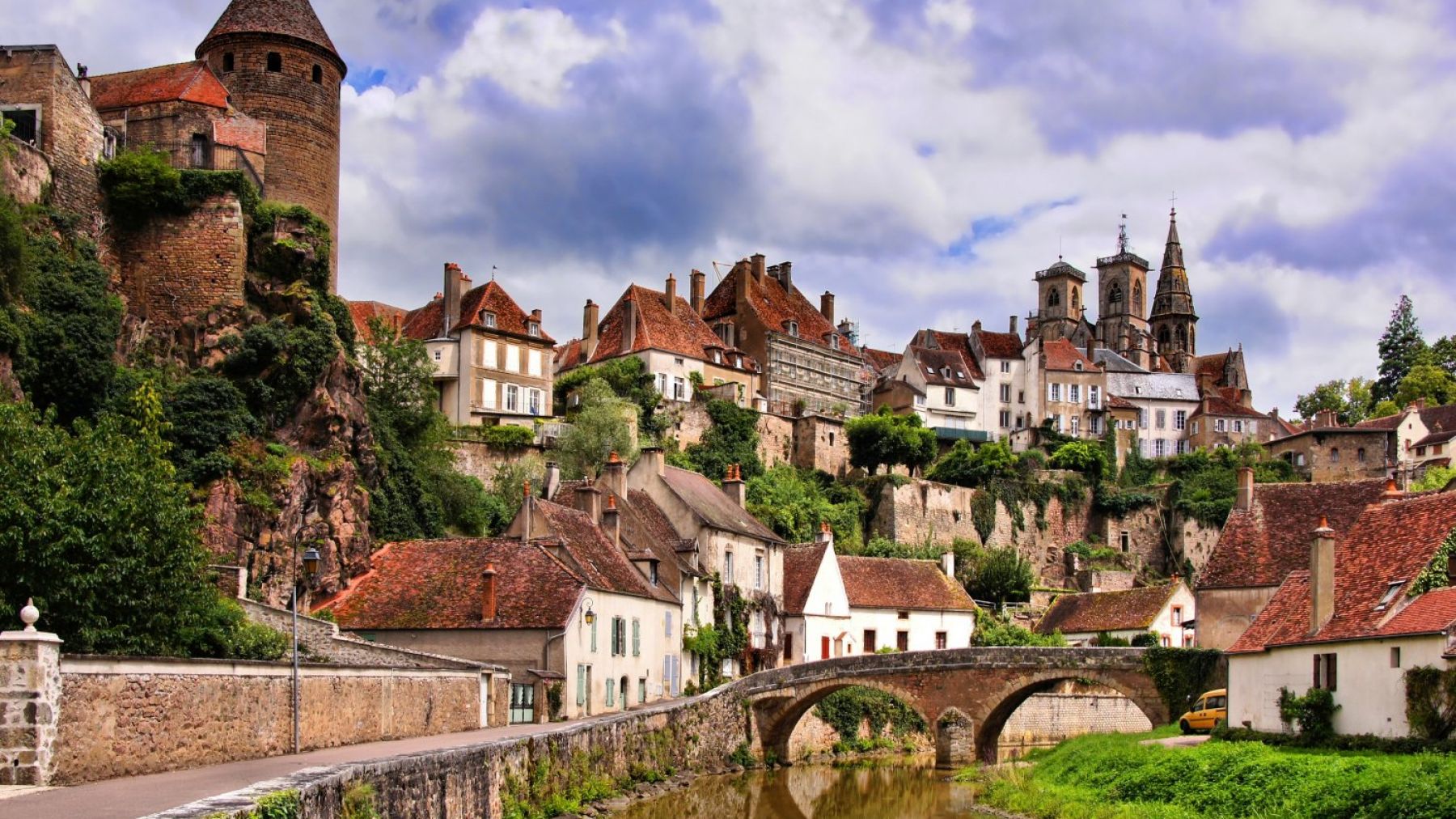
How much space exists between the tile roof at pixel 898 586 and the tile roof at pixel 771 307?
2046 centimetres

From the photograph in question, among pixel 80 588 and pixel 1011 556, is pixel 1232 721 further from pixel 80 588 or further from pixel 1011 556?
pixel 1011 556

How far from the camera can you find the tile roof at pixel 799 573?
5112 centimetres

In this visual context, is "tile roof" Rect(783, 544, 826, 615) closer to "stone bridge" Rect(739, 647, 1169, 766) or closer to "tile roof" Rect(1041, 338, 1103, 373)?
"stone bridge" Rect(739, 647, 1169, 766)

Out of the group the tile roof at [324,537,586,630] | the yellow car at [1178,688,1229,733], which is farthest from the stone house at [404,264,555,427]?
the yellow car at [1178,688,1229,733]

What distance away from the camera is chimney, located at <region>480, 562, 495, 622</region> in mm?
34000

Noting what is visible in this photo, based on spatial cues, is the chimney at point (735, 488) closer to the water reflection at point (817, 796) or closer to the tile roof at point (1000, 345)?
the water reflection at point (817, 796)

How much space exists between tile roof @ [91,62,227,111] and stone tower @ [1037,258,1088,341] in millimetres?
76097

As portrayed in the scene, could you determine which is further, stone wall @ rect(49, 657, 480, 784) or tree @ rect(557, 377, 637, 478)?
tree @ rect(557, 377, 637, 478)

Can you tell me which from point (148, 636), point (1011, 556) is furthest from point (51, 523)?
point (1011, 556)

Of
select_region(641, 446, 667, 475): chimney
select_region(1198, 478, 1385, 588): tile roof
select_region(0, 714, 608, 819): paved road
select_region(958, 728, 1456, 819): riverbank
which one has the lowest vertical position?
select_region(958, 728, 1456, 819): riverbank

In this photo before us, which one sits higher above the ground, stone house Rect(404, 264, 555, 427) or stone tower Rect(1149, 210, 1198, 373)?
stone tower Rect(1149, 210, 1198, 373)

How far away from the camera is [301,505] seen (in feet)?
123

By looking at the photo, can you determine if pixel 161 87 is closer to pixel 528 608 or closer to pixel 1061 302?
pixel 528 608

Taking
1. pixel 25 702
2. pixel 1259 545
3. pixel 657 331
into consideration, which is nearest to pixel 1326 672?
pixel 1259 545
